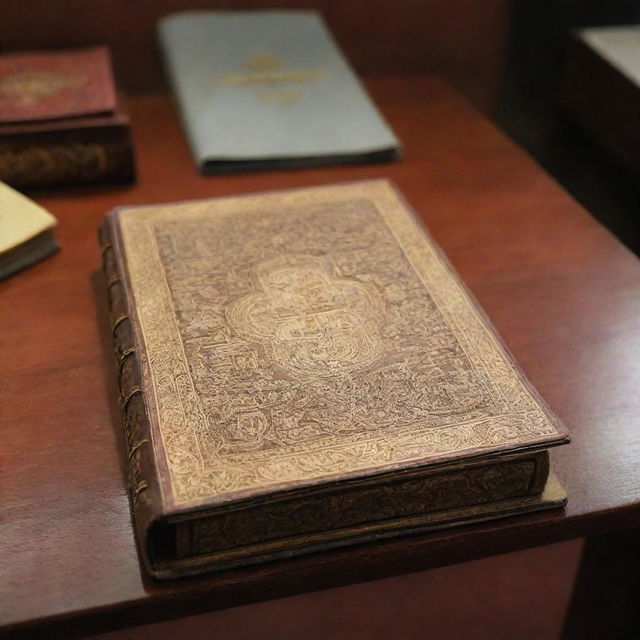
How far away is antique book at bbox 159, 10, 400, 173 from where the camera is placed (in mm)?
1092

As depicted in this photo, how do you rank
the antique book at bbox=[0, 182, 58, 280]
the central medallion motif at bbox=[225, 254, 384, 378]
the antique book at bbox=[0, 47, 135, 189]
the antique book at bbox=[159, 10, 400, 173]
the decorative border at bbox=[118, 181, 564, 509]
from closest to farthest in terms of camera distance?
the decorative border at bbox=[118, 181, 564, 509], the central medallion motif at bbox=[225, 254, 384, 378], the antique book at bbox=[0, 182, 58, 280], the antique book at bbox=[0, 47, 135, 189], the antique book at bbox=[159, 10, 400, 173]

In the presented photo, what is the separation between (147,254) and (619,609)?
61 cm

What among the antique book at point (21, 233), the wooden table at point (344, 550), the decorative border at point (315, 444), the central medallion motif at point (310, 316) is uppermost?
the decorative border at point (315, 444)

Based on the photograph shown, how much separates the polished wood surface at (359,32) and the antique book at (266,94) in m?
0.04

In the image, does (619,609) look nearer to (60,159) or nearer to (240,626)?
(240,626)

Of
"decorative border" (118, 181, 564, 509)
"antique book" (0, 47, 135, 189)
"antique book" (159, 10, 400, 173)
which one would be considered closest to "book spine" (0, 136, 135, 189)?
"antique book" (0, 47, 135, 189)

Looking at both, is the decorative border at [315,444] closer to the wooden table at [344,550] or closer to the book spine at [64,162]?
the wooden table at [344,550]

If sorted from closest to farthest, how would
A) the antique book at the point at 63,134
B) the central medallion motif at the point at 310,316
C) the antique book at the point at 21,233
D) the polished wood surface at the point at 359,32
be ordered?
the central medallion motif at the point at 310,316, the antique book at the point at 21,233, the antique book at the point at 63,134, the polished wood surface at the point at 359,32

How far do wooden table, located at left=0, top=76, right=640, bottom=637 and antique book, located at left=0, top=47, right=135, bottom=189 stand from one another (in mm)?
29

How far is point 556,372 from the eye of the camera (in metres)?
0.79

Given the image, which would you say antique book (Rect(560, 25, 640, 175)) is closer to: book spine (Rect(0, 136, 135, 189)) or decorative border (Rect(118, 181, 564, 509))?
decorative border (Rect(118, 181, 564, 509))

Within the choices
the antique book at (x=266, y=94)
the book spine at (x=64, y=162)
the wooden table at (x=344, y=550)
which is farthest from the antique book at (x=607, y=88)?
the book spine at (x=64, y=162)

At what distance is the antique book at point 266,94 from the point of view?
1092 mm

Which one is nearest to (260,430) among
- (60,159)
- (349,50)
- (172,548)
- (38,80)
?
(172,548)
